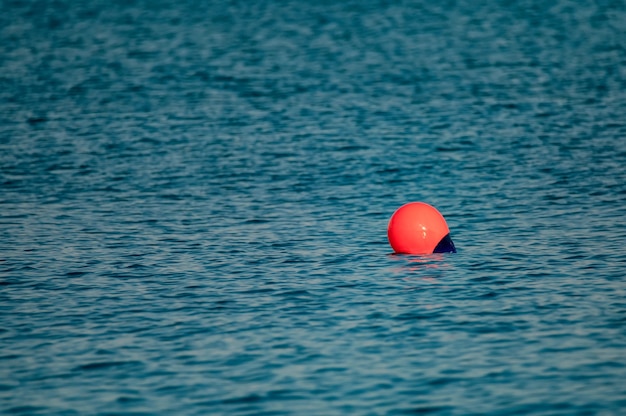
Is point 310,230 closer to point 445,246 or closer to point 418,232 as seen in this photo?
point 418,232

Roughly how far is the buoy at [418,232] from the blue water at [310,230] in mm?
348

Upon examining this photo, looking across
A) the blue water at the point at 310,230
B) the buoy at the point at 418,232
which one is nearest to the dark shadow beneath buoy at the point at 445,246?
the buoy at the point at 418,232

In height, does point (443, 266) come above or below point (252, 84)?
below

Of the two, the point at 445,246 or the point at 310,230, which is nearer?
the point at 445,246

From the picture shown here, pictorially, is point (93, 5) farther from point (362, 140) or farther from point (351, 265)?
point (351, 265)

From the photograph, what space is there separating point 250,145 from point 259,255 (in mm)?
12126

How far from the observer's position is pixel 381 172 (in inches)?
1161

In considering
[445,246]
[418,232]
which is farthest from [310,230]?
[445,246]

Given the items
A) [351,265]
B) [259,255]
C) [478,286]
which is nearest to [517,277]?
[478,286]

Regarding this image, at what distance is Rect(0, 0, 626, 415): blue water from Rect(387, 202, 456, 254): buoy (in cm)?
35

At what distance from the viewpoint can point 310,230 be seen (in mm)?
23734

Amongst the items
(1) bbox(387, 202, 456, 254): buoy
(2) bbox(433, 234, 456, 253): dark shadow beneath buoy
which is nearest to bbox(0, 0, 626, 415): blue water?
(2) bbox(433, 234, 456, 253): dark shadow beneath buoy

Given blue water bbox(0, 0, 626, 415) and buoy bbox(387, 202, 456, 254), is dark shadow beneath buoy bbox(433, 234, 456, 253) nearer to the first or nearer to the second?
buoy bbox(387, 202, 456, 254)

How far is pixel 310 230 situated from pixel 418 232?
3.50m
